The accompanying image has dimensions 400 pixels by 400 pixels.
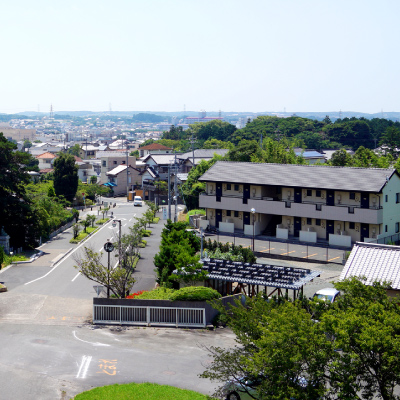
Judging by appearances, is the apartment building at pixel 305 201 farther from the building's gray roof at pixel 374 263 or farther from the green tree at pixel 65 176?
the green tree at pixel 65 176

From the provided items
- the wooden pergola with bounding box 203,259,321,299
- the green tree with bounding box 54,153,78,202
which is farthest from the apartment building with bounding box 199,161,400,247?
the green tree with bounding box 54,153,78,202

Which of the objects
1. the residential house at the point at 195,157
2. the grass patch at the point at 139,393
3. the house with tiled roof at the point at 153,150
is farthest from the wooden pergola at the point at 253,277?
the house with tiled roof at the point at 153,150

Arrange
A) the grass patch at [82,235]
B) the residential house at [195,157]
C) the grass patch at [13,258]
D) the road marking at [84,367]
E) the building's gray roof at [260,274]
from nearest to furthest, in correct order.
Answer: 1. the road marking at [84,367]
2. the building's gray roof at [260,274]
3. the grass patch at [13,258]
4. the grass patch at [82,235]
5. the residential house at [195,157]

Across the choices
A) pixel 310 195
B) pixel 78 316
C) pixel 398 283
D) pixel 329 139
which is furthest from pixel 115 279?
pixel 329 139

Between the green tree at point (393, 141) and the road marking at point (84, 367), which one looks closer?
the road marking at point (84, 367)

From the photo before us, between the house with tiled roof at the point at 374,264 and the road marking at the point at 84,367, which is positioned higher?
the house with tiled roof at the point at 374,264

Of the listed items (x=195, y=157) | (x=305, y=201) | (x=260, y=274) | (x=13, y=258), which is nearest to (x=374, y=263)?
(x=260, y=274)

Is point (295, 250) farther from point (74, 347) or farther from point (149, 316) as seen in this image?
point (74, 347)
